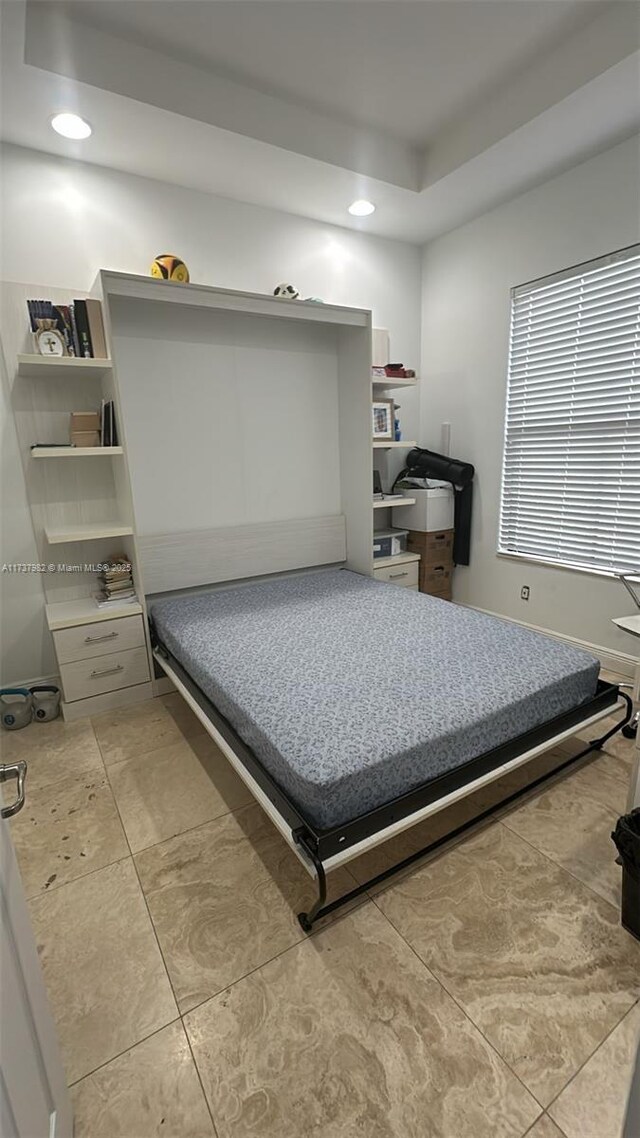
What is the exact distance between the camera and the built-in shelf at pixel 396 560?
3514mm

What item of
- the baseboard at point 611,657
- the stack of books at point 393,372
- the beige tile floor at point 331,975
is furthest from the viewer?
the stack of books at point 393,372

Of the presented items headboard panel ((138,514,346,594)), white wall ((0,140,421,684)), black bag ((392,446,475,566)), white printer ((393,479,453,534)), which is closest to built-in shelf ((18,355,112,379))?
white wall ((0,140,421,684))

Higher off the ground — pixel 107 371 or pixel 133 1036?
pixel 107 371

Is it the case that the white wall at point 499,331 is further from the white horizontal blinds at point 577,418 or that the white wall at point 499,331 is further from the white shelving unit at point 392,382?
the white shelving unit at point 392,382

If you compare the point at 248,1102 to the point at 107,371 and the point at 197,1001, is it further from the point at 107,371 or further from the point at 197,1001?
the point at 107,371

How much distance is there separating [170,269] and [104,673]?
2.17 meters

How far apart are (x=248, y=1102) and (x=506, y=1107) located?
0.57 m

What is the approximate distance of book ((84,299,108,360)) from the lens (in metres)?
2.39

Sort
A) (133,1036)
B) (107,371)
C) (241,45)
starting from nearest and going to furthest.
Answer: (133,1036), (241,45), (107,371)

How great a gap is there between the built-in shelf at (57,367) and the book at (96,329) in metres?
0.08

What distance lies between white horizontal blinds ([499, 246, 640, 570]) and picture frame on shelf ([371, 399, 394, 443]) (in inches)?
31.1

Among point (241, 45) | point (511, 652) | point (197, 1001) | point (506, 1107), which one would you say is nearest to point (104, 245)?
point (241, 45)

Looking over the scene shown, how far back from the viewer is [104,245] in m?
2.63

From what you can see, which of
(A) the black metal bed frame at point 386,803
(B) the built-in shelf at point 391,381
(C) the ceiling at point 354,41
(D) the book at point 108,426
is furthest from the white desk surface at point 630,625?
(D) the book at point 108,426
